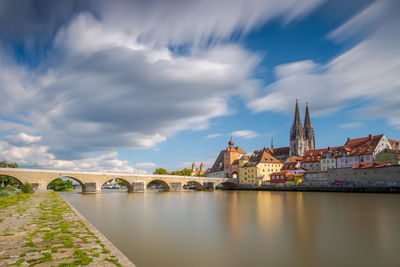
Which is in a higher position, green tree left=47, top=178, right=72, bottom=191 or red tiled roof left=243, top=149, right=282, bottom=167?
red tiled roof left=243, top=149, right=282, bottom=167


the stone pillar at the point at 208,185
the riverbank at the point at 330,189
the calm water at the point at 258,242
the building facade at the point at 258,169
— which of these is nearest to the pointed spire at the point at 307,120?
the building facade at the point at 258,169

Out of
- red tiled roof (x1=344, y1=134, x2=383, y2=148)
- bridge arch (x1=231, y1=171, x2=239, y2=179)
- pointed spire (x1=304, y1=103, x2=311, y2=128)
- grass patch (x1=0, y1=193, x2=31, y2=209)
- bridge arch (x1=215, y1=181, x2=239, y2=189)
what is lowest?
bridge arch (x1=215, y1=181, x2=239, y2=189)

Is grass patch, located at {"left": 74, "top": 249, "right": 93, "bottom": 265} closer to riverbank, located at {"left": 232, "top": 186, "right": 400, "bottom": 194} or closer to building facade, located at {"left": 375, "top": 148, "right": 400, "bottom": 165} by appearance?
riverbank, located at {"left": 232, "top": 186, "right": 400, "bottom": 194}

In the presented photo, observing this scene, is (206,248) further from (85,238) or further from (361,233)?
(361,233)

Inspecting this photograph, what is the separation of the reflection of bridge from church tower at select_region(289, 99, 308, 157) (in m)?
41.6

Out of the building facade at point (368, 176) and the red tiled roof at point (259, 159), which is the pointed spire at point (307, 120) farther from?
the building facade at point (368, 176)

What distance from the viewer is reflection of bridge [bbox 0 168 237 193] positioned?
4072cm

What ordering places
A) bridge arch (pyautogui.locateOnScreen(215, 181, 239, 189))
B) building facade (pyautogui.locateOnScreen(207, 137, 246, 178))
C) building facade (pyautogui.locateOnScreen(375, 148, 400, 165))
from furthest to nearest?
building facade (pyautogui.locateOnScreen(207, 137, 246, 178)), bridge arch (pyautogui.locateOnScreen(215, 181, 239, 189)), building facade (pyautogui.locateOnScreen(375, 148, 400, 165))

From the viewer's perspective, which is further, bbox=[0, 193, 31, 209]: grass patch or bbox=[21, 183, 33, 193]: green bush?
bbox=[21, 183, 33, 193]: green bush

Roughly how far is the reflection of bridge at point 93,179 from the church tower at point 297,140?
41552mm

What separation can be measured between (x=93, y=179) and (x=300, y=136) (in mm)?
75679

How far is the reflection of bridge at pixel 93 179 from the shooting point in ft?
134

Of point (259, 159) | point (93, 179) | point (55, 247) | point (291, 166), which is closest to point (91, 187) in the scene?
point (93, 179)

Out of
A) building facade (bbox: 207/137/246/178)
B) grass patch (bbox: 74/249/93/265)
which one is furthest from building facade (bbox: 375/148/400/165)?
grass patch (bbox: 74/249/93/265)
